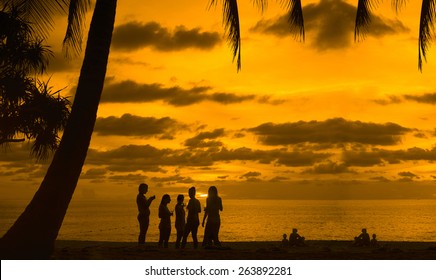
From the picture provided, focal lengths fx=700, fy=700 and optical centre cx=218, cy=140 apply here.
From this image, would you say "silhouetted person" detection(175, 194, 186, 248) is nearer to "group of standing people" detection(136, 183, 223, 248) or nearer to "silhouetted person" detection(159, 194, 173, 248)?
"group of standing people" detection(136, 183, 223, 248)

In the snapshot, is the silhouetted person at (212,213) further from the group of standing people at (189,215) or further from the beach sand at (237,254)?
the beach sand at (237,254)

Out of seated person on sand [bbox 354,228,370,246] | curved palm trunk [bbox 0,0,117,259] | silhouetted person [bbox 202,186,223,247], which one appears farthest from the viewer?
seated person on sand [bbox 354,228,370,246]

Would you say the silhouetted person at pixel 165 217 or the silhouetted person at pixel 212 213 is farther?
the silhouetted person at pixel 165 217

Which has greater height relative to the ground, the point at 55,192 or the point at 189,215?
the point at 55,192

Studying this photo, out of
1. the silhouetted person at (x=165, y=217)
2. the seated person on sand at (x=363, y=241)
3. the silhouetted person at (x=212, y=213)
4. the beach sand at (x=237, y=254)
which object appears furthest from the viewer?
the seated person on sand at (x=363, y=241)

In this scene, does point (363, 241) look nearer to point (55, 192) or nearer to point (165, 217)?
point (165, 217)

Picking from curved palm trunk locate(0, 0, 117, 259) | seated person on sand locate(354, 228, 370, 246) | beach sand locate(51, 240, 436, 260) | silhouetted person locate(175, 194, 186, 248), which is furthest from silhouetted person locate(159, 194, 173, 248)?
seated person on sand locate(354, 228, 370, 246)

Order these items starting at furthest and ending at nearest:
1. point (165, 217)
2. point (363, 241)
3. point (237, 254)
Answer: point (363, 241), point (165, 217), point (237, 254)

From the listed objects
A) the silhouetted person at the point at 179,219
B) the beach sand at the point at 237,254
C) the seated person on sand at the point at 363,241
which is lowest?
the beach sand at the point at 237,254

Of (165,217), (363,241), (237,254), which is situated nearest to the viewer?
Result: (237,254)

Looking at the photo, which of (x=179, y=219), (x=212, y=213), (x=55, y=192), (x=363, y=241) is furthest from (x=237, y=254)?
(x=363, y=241)

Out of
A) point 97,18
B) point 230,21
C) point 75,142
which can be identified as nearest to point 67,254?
point 75,142

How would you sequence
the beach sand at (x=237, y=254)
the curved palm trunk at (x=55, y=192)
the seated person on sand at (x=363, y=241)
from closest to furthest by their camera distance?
1. the curved palm trunk at (x=55, y=192)
2. the beach sand at (x=237, y=254)
3. the seated person on sand at (x=363, y=241)

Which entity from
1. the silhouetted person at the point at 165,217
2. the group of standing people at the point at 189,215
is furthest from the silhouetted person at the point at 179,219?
the silhouetted person at the point at 165,217
